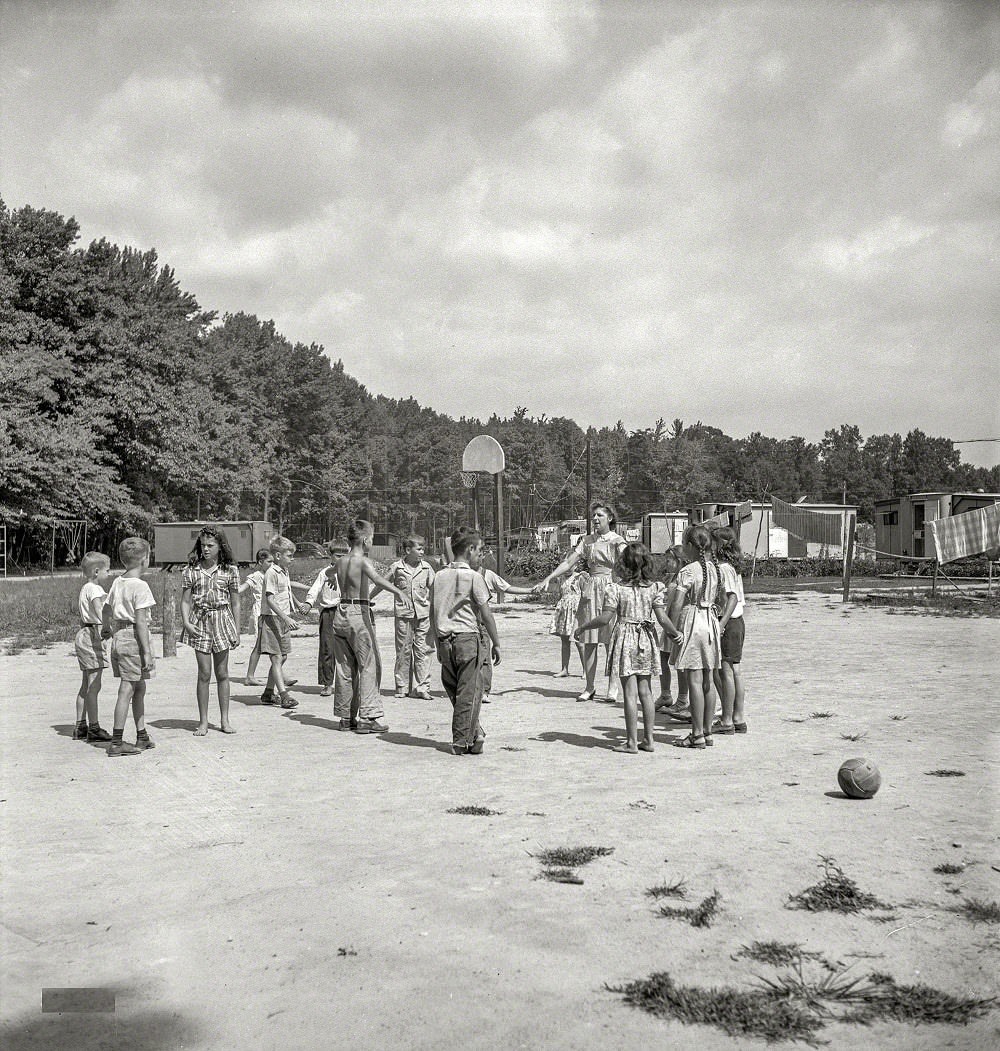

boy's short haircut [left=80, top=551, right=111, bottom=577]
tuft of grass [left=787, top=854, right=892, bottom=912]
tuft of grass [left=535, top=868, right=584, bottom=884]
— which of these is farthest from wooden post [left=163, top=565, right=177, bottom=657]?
tuft of grass [left=787, top=854, right=892, bottom=912]

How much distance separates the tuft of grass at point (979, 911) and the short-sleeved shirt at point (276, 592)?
7.69 m

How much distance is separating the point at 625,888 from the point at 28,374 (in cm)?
4129

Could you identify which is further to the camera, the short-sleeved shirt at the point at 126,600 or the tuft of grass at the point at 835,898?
the short-sleeved shirt at the point at 126,600

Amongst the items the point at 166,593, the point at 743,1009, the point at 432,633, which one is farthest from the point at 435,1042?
the point at 166,593

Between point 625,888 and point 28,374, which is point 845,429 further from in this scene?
point 625,888

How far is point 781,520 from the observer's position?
45.8m

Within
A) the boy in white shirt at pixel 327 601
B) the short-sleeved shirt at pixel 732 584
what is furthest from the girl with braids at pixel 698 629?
the boy in white shirt at pixel 327 601

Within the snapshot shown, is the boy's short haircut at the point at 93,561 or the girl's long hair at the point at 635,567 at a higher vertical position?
the boy's short haircut at the point at 93,561

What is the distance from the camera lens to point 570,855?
5203 millimetres

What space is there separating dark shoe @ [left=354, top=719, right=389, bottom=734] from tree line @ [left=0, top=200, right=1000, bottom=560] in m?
32.8

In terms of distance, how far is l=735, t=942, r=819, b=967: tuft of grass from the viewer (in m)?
3.92

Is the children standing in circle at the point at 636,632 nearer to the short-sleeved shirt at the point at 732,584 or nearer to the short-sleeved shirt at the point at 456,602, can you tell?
the short-sleeved shirt at the point at 732,584

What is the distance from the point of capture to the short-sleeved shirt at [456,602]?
8250mm

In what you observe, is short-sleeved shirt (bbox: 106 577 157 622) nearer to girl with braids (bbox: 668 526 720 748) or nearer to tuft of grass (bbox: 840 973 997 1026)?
girl with braids (bbox: 668 526 720 748)
